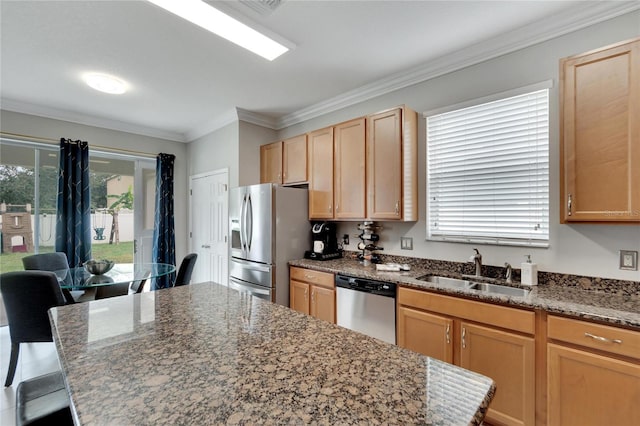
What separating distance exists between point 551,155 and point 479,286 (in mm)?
1086

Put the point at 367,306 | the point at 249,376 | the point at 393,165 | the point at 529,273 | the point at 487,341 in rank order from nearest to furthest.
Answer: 1. the point at 249,376
2. the point at 487,341
3. the point at 529,273
4. the point at 367,306
5. the point at 393,165

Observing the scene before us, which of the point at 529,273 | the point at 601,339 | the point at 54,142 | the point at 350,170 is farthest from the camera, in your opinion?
the point at 54,142

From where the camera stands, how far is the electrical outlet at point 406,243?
288 centimetres

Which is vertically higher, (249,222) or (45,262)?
(249,222)

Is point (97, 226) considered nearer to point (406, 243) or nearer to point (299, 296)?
point (299, 296)

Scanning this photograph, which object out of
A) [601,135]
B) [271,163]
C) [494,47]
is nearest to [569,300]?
[601,135]

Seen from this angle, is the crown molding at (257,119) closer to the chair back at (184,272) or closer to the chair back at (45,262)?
the chair back at (184,272)

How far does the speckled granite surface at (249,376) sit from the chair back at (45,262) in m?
2.55

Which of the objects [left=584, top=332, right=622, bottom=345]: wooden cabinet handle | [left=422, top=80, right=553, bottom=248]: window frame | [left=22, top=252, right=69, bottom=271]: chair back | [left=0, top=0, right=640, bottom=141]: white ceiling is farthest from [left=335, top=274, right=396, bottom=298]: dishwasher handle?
[left=22, top=252, right=69, bottom=271]: chair back

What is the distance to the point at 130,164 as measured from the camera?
4645 millimetres

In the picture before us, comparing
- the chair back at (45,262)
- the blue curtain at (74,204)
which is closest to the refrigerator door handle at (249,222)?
the chair back at (45,262)

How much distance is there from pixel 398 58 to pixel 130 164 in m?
4.23

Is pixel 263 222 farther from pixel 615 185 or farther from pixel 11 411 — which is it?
pixel 615 185

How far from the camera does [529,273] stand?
6.83 feet
